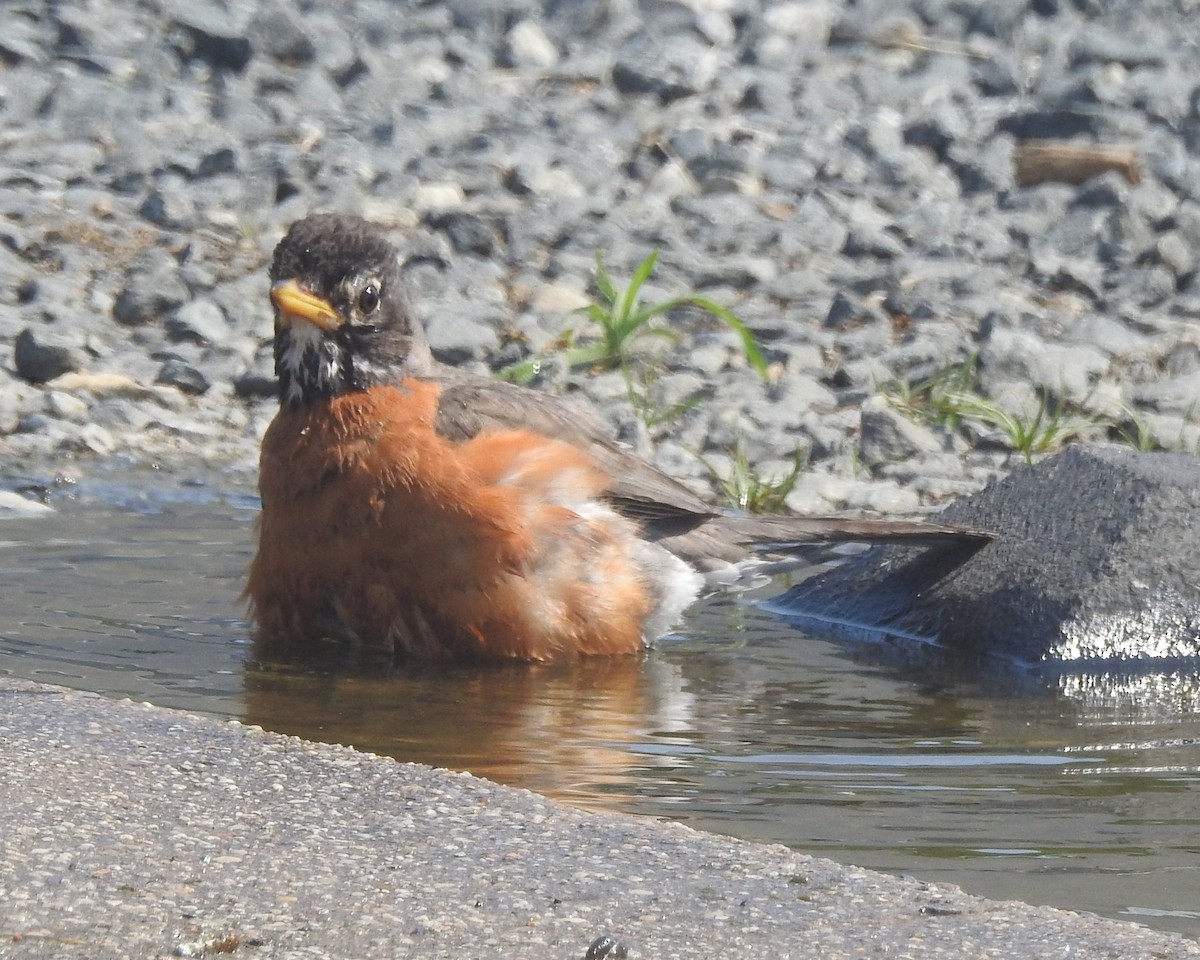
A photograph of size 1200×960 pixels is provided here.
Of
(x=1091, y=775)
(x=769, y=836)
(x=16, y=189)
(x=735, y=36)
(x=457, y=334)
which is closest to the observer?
(x=769, y=836)

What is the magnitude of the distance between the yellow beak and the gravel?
223 centimetres

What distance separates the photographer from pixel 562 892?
3.04 meters

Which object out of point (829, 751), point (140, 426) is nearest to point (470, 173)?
point (140, 426)

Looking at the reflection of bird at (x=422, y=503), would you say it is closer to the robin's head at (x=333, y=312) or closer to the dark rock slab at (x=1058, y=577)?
the robin's head at (x=333, y=312)

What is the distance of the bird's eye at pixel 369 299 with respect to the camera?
5961mm

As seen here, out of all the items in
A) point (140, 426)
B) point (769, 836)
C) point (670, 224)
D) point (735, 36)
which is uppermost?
point (735, 36)

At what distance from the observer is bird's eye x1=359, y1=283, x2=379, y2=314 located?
5961mm

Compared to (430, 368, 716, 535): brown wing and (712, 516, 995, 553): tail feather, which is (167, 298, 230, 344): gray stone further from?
(712, 516, 995, 553): tail feather

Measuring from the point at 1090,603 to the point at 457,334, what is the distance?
11.9 ft

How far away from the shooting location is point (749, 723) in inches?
196

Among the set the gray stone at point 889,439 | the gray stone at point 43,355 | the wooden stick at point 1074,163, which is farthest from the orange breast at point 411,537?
the wooden stick at point 1074,163

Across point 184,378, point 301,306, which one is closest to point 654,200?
point 184,378

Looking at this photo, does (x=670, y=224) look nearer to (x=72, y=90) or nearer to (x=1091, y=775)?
(x=72, y=90)

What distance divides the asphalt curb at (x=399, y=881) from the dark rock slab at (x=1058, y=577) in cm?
264
